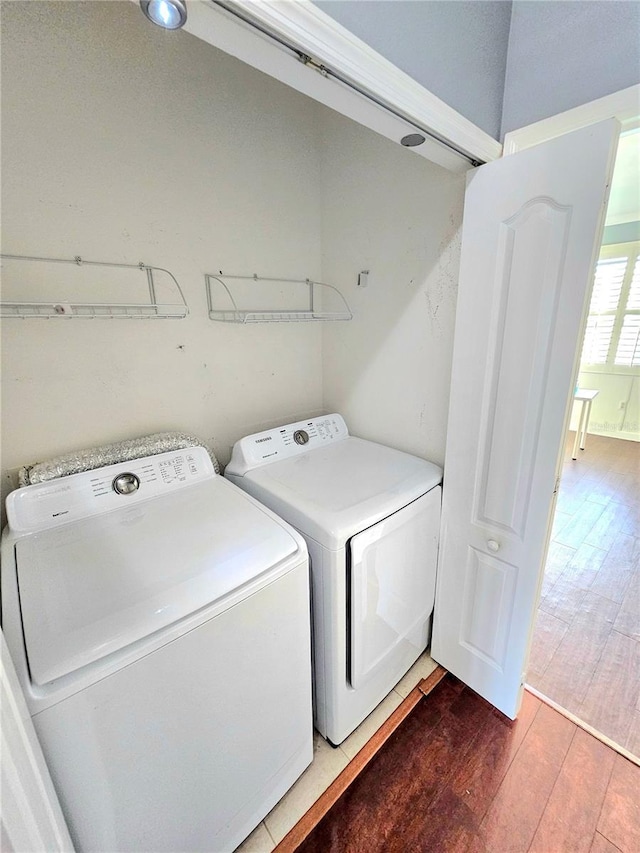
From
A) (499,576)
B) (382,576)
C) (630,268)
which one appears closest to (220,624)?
(382,576)

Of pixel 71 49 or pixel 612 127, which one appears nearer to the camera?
pixel 612 127

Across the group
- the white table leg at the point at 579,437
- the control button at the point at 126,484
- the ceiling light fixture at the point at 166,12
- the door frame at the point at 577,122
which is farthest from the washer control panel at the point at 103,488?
the white table leg at the point at 579,437

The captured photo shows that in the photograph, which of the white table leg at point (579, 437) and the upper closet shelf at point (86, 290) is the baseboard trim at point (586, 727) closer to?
the upper closet shelf at point (86, 290)

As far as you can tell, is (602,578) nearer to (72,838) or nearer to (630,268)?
(72,838)

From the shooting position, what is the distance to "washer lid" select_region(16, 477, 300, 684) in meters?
0.77

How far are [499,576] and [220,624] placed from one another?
104 cm

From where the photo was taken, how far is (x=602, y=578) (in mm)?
2191

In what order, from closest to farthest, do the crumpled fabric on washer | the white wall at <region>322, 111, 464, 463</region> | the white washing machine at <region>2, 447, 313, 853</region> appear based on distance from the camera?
the white washing machine at <region>2, 447, 313, 853</region> < the crumpled fabric on washer < the white wall at <region>322, 111, 464, 463</region>

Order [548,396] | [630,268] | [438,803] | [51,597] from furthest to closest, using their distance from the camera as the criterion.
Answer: [630,268]
[438,803]
[548,396]
[51,597]

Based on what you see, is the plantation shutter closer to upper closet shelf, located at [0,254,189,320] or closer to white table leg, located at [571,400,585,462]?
white table leg, located at [571,400,585,462]

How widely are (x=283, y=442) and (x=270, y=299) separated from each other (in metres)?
0.72

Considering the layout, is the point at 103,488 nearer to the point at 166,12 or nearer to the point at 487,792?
the point at 166,12

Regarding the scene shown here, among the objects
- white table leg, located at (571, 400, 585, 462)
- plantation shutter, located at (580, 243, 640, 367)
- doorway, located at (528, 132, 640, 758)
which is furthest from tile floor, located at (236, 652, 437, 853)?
plantation shutter, located at (580, 243, 640, 367)

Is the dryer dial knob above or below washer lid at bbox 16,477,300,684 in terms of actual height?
above
